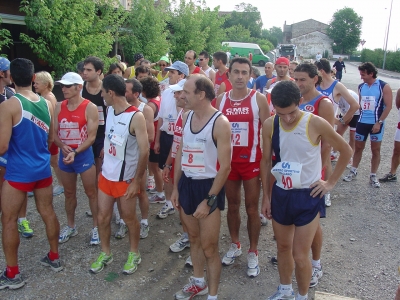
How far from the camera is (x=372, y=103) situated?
668cm

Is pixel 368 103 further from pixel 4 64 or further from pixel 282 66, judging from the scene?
pixel 4 64

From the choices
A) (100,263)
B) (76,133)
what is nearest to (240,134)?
(76,133)

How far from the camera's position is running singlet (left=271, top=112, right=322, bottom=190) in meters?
2.97

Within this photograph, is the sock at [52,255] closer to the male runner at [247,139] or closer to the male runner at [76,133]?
the male runner at [76,133]

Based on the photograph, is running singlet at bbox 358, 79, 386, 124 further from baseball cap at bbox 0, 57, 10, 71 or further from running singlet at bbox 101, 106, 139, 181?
baseball cap at bbox 0, 57, 10, 71

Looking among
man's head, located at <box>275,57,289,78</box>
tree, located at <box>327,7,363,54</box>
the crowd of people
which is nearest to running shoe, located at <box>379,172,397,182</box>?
man's head, located at <box>275,57,289,78</box>

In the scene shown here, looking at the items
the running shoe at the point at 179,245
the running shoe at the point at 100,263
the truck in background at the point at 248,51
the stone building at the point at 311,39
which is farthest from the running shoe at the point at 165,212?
the stone building at the point at 311,39

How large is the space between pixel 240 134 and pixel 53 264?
2425 millimetres

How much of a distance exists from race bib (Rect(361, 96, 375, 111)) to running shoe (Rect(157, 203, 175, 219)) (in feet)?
13.2

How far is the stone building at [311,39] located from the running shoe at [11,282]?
249 ft

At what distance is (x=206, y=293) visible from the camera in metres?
3.59

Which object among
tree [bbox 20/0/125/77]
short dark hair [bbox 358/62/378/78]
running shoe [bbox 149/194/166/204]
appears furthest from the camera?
tree [bbox 20/0/125/77]

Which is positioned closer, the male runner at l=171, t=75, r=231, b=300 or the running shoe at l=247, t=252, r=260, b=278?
the male runner at l=171, t=75, r=231, b=300

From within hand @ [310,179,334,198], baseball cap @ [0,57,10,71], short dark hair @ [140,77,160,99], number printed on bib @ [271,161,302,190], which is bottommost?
hand @ [310,179,334,198]
